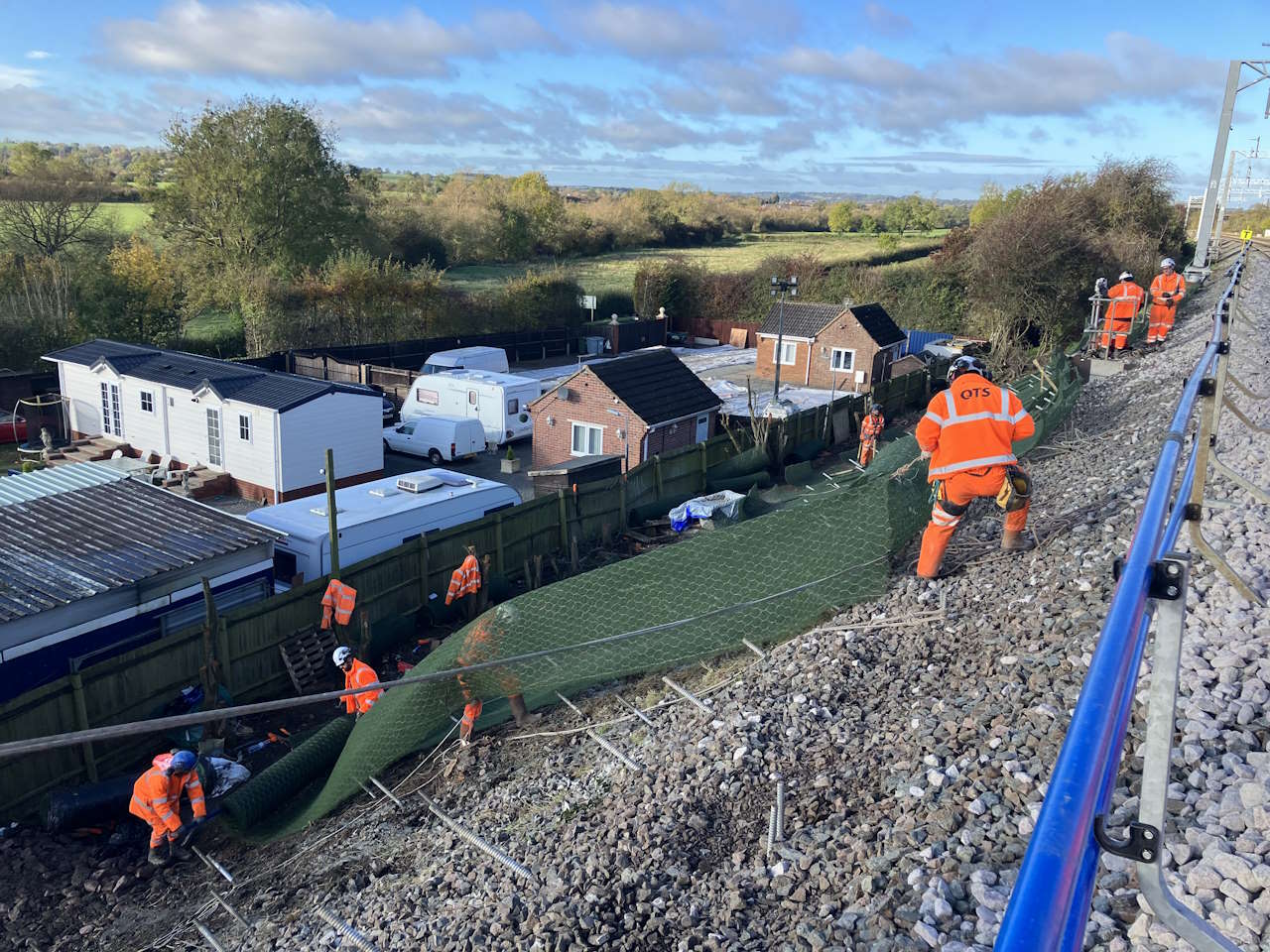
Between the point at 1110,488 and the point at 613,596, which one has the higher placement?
the point at 1110,488

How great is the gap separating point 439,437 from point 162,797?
1736 centimetres

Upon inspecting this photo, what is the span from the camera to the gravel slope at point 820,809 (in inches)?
171

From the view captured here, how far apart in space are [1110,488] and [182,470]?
2025 cm

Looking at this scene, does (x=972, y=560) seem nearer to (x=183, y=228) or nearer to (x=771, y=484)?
(x=771, y=484)

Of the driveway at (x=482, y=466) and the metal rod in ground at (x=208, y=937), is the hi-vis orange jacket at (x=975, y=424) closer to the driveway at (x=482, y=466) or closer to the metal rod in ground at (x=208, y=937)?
the metal rod in ground at (x=208, y=937)

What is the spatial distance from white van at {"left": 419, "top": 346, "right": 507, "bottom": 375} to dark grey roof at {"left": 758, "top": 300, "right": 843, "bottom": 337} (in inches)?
414

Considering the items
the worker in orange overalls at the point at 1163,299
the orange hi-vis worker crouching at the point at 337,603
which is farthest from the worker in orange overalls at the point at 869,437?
the orange hi-vis worker crouching at the point at 337,603

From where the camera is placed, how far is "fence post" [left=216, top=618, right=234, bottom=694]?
11500mm

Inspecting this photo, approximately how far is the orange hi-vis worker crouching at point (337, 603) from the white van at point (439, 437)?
12803mm

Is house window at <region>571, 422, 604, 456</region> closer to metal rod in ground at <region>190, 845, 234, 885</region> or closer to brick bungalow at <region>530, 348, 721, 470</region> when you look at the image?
brick bungalow at <region>530, 348, 721, 470</region>

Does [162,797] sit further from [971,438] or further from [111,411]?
[111,411]

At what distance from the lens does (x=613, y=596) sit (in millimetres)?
8078

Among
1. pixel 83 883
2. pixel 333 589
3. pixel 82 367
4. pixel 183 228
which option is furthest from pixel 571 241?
pixel 83 883

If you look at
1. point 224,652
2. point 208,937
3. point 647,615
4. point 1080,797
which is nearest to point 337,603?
point 224,652
